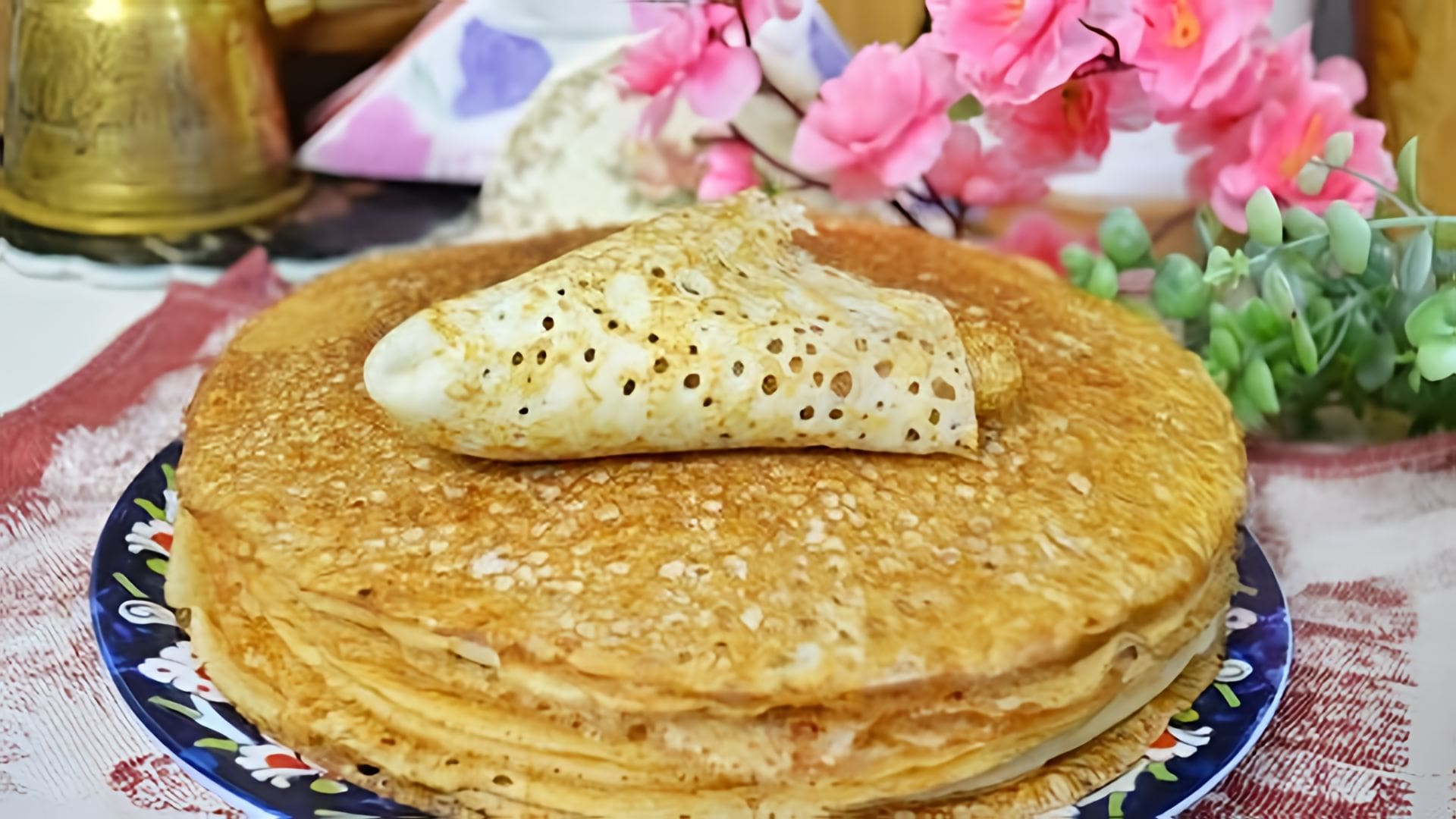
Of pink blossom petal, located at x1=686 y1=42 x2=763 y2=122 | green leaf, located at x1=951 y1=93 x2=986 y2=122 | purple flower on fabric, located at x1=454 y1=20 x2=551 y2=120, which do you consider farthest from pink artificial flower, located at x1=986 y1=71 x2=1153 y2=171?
purple flower on fabric, located at x1=454 y1=20 x2=551 y2=120

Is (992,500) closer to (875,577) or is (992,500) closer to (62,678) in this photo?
(875,577)

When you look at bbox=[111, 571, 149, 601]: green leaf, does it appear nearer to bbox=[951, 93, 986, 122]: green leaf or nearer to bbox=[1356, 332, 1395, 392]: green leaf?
bbox=[951, 93, 986, 122]: green leaf

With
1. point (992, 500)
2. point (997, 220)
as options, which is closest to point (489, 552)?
point (992, 500)

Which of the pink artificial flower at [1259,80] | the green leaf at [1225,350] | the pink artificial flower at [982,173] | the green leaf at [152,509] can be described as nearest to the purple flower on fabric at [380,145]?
the pink artificial flower at [982,173]

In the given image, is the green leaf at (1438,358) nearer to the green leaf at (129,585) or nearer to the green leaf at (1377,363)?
the green leaf at (1377,363)

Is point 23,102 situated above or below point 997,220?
above

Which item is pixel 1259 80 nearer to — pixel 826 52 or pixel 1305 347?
pixel 1305 347
